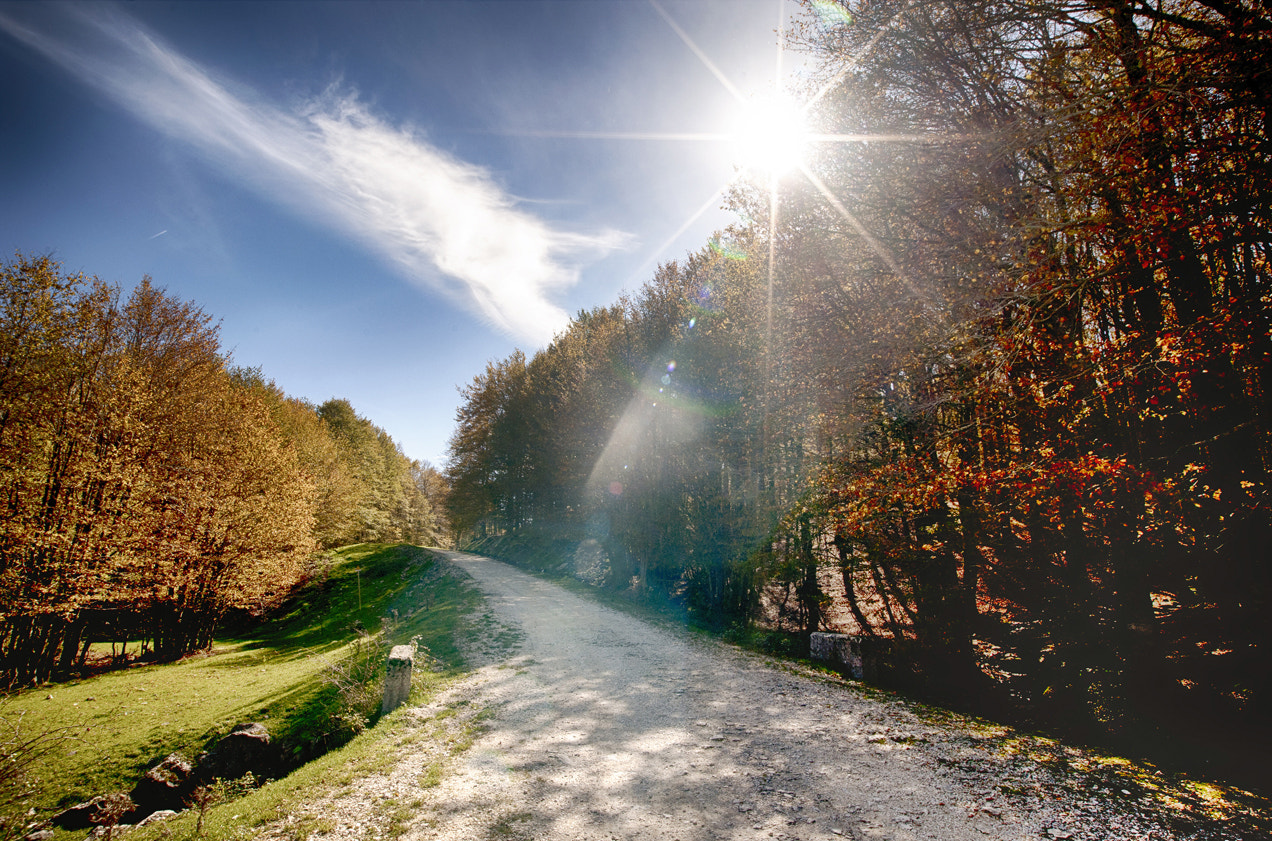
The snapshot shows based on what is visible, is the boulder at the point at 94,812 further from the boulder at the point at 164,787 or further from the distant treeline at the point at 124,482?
the distant treeline at the point at 124,482

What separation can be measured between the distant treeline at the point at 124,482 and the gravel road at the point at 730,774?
10.8 metres

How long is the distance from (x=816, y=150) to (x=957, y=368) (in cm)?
564

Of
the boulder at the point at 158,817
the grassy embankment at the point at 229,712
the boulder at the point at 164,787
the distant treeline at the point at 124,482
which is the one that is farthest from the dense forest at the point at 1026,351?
the distant treeline at the point at 124,482

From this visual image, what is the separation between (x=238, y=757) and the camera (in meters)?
8.49

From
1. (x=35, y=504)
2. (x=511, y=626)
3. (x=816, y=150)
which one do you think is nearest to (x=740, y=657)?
(x=511, y=626)

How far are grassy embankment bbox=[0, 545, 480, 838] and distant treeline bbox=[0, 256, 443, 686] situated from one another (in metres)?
1.96

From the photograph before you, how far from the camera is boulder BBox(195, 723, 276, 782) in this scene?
8.41 metres

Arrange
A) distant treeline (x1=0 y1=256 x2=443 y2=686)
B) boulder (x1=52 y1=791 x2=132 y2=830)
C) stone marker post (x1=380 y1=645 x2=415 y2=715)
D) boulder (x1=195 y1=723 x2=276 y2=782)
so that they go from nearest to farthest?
1. boulder (x1=52 y1=791 x2=132 y2=830)
2. stone marker post (x1=380 y1=645 x2=415 y2=715)
3. boulder (x1=195 y1=723 x2=276 y2=782)
4. distant treeline (x1=0 y1=256 x2=443 y2=686)

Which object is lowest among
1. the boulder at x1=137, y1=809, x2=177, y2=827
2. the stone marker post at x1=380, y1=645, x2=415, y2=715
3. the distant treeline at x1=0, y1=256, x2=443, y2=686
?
the boulder at x1=137, y1=809, x2=177, y2=827

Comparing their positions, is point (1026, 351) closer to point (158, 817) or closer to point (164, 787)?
point (158, 817)

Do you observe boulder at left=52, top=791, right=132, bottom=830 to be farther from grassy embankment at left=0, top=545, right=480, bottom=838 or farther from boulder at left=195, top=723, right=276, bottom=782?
boulder at left=195, top=723, right=276, bottom=782

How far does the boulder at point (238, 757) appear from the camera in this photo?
27.6 ft

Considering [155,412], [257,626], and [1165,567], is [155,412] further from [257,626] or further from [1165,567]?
[1165,567]

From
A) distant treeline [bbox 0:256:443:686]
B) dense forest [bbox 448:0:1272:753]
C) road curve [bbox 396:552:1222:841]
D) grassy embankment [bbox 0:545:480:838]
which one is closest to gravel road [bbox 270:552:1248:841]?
road curve [bbox 396:552:1222:841]
